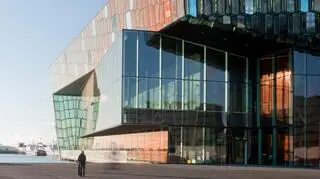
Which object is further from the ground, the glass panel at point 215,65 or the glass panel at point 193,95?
the glass panel at point 215,65

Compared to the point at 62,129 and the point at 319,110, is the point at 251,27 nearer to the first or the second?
the point at 319,110

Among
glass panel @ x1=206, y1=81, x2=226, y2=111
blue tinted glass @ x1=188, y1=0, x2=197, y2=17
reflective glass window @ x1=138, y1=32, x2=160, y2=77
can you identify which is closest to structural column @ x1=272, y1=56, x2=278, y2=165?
glass panel @ x1=206, y1=81, x2=226, y2=111

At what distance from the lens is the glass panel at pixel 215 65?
51.0 meters

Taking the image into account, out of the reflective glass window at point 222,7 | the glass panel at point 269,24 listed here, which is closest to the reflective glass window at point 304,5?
the glass panel at point 269,24

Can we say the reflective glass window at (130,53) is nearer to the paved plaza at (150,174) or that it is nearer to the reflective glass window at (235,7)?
the reflective glass window at (235,7)

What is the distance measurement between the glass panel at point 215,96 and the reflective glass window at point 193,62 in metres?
1.12

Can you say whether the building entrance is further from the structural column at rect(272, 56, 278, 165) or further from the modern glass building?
the structural column at rect(272, 56, 278, 165)

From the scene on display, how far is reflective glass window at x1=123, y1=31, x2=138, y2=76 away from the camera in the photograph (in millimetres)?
49344

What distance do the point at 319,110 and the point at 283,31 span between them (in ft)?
→ 22.2

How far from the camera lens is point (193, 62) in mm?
50750

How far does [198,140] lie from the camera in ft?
166

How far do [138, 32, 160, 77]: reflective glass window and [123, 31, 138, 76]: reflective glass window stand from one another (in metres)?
0.38

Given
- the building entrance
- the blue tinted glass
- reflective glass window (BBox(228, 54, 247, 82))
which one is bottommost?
the building entrance

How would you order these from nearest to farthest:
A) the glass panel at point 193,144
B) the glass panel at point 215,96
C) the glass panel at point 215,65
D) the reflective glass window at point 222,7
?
the reflective glass window at point 222,7, the glass panel at point 193,144, the glass panel at point 215,96, the glass panel at point 215,65
